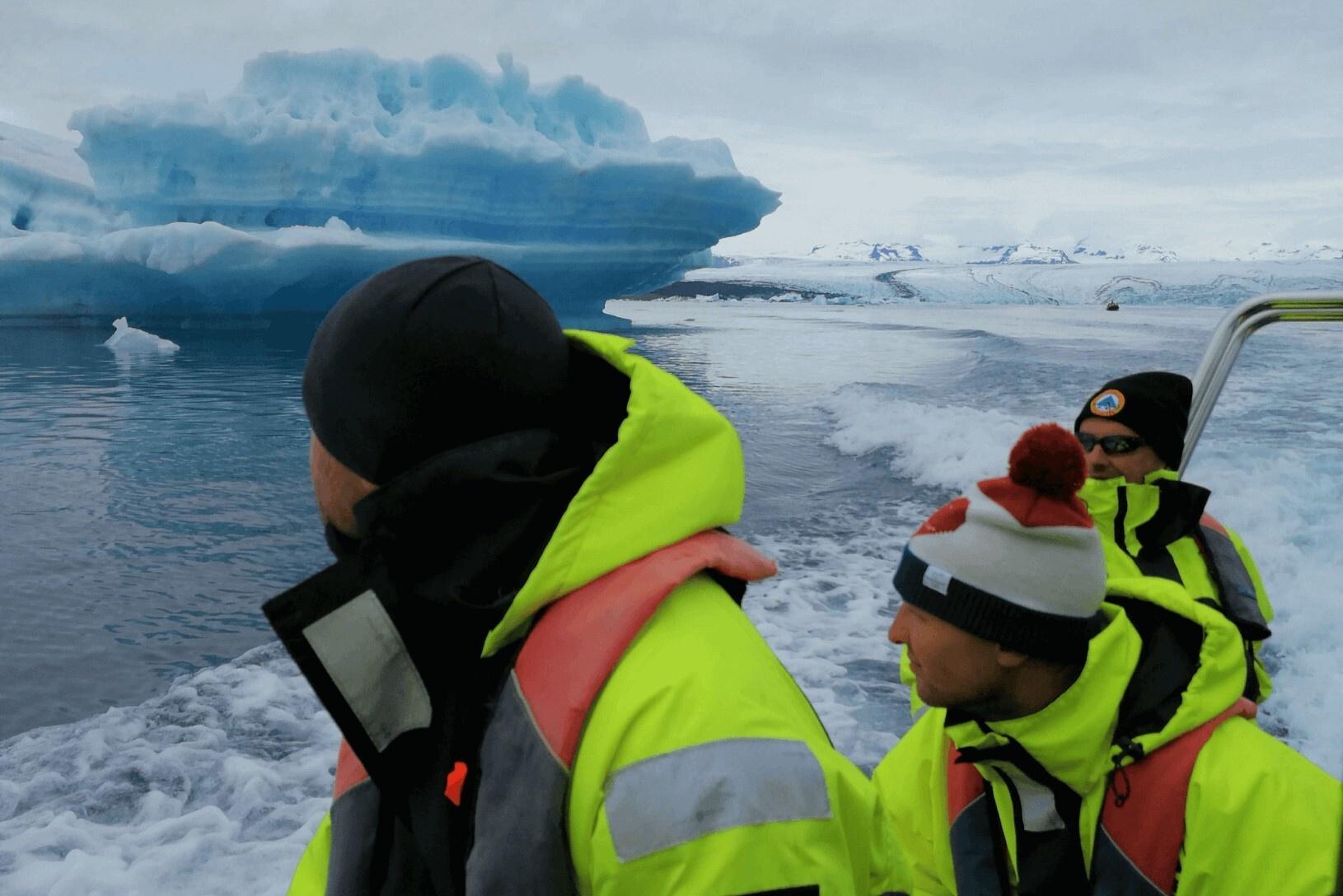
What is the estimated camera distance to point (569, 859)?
0.72 meters

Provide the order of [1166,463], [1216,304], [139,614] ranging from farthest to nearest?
1. [1216,304]
2. [139,614]
3. [1166,463]

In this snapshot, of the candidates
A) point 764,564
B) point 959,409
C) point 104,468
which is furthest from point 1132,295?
point 764,564

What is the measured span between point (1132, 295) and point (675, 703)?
59.7 metres

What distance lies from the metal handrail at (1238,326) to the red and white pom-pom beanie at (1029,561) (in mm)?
1030

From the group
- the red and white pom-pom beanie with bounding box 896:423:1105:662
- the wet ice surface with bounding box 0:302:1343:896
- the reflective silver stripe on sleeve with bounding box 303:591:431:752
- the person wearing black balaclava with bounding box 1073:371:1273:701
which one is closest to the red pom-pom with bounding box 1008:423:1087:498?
the red and white pom-pom beanie with bounding box 896:423:1105:662

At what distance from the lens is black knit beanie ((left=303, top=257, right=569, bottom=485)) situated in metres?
0.81

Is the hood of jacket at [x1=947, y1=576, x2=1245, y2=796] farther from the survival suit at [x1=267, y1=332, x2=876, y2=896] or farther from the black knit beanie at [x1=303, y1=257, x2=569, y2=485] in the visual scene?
the black knit beanie at [x1=303, y1=257, x2=569, y2=485]

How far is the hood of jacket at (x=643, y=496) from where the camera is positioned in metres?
0.77

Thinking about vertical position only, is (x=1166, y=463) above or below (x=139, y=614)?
above

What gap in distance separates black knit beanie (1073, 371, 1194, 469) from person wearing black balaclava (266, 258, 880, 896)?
6.03ft

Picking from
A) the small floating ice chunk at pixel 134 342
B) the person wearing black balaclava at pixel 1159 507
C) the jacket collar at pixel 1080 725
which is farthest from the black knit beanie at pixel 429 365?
the small floating ice chunk at pixel 134 342

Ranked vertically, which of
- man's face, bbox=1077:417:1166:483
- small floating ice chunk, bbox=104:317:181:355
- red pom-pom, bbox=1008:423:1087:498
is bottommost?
→ small floating ice chunk, bbox=104:317:181:355

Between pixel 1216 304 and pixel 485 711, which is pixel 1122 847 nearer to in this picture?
pixel 485 711

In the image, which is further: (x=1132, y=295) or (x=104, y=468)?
(x=1132, y=295)
